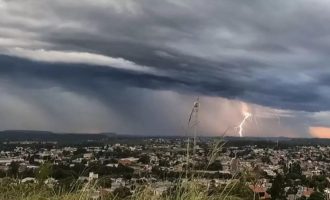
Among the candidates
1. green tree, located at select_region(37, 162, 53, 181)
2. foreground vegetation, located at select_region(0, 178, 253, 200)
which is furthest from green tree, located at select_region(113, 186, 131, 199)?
green tree, located at select_region(37, 162, 53, 181)

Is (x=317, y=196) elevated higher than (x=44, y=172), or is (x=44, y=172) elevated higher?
(x=44, y=172)

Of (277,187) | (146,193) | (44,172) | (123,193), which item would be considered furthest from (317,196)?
(44,172)

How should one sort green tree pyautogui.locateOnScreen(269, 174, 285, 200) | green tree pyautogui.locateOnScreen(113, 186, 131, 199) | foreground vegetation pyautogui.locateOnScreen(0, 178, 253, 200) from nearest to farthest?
foreground vegetation pyautogui.locateOnScreen(0, 178, 253, 200)
green tree pyautogui.locateOnScreen(113, 186, 131, 199)
green tree pyautogui.locateOnScreen(269, 174, 285, 200)

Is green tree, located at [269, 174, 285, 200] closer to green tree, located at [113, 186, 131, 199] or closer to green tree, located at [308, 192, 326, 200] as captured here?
green tree, located at [308, 192, 326, 200]

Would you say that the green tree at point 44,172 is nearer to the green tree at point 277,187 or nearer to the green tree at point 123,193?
the green tree at point 123,193

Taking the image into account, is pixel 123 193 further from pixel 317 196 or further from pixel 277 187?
pixel 317 196

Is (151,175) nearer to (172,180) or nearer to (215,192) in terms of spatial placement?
(172,180)

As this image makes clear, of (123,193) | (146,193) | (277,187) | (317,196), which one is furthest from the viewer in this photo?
(277,187)

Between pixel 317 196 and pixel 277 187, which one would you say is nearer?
pixel 317 196

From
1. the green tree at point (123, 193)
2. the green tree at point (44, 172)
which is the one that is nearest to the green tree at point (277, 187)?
the green tree at point (123, 193)

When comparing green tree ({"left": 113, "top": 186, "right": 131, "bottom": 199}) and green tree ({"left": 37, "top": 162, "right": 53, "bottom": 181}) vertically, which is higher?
green tree ({"left": 37, "top": 162, "right": 53, "bottom": 181})

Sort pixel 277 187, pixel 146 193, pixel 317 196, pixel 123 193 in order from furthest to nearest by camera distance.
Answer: pixel 277 187 → pixel 317 196 → pixel 123 193 → pixel 146 193

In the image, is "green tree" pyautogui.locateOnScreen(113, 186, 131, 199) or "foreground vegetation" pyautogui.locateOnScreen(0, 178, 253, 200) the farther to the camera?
"green tree" pyautogui.locateOnScreen(113, 186, 131, 199)

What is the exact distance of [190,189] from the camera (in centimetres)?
676
